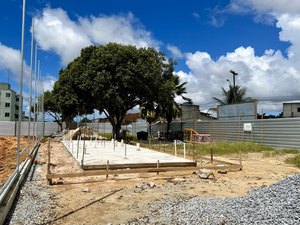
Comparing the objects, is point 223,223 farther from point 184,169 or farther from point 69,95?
point 69,95

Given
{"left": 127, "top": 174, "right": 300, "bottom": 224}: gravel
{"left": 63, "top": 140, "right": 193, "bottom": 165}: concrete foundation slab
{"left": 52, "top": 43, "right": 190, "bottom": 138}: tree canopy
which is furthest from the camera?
{"left": 52, "top": 43, "right": 190, "bottom": 138}: tree canopy

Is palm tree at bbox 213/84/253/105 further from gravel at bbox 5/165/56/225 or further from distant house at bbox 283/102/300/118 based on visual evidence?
gravel at bbox 5/165/56/225

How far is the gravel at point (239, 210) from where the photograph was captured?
472cm

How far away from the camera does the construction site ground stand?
591 centimetres

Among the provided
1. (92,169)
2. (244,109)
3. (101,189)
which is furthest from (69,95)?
(101,189)

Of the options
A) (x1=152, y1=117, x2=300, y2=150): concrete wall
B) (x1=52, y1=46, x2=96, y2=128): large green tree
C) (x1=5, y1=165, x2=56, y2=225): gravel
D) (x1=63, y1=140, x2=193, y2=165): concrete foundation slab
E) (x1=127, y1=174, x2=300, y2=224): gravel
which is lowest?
(x1=5, y1=165, x2=56, y2=225): gravel

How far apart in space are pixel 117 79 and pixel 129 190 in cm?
1605

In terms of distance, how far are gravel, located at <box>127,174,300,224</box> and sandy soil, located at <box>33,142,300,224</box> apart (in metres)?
0.51

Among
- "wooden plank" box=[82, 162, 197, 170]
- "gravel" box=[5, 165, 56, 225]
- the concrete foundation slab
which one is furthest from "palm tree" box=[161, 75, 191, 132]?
"gravel" box=[5, 165, 56, 225]

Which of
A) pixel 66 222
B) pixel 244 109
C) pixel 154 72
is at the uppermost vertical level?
pixel 154 72

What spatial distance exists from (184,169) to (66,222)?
5.66m

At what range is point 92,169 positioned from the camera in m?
10.3

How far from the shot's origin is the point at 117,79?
23.2 meters

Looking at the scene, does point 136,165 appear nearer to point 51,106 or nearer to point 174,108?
point 174,108
